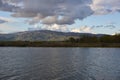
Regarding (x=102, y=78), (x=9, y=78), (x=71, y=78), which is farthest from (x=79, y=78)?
(x=9, y=78)

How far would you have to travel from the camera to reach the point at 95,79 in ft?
125

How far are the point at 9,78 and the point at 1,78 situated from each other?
1325 millimetres

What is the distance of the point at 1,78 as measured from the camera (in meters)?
38.4

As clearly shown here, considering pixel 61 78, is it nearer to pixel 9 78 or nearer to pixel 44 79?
pixel 44 79

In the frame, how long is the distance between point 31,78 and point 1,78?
16.0 ft

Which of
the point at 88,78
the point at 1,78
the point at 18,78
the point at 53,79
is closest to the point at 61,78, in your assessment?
the point at 53,79

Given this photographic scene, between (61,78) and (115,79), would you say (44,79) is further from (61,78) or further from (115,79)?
(115,79)

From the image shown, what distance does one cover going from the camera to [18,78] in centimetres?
3878

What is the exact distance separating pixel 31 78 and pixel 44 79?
263cm

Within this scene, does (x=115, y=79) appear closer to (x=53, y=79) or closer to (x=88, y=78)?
(x=88, y=78)

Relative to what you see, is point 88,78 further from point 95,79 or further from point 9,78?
point 9,78

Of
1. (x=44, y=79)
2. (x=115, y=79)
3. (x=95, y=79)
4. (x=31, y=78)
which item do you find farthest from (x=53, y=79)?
(x=115, y=79)

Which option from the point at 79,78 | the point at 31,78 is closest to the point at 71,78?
the point at 79,78

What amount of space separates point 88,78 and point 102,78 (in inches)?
92.7
